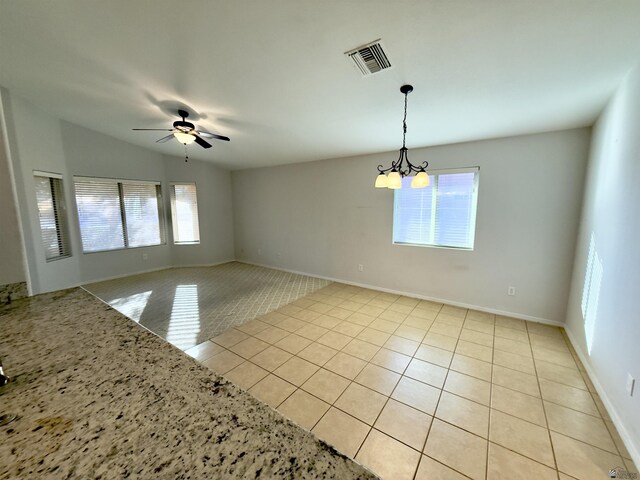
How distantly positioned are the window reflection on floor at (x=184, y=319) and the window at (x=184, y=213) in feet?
6.38

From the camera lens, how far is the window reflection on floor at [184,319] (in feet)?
9.38

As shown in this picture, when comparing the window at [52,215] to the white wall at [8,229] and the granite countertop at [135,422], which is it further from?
the granite countertop at [135,422]

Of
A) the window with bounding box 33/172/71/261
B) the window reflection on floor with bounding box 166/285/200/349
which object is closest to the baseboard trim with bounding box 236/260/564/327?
the window reflection on floor with bounding box 166/285/200/349

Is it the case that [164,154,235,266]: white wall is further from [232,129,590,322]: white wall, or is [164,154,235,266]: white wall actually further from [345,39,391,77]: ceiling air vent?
[345,39,391,77]: ceiling air vent

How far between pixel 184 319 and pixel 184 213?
3.60 metres

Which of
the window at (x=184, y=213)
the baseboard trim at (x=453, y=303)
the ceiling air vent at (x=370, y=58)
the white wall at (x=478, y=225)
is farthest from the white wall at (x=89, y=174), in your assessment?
the ceiling air vent at (x=370, y=58)

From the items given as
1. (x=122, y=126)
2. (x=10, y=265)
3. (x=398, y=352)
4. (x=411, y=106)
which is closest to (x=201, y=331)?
(x=10, y=265)

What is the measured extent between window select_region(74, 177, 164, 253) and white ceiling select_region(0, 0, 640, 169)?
1834 millimetres

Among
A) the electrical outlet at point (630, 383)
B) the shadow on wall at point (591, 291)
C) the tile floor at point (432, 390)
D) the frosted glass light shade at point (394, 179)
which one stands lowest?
the tile floor at point (432, 390)

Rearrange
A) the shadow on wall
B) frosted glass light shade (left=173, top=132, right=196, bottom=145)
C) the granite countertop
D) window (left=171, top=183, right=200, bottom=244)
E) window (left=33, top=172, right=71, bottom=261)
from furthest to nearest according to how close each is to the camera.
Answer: window (left=171, top=183, right=200, bottom=244) → window (left=33, top=172, right=71, bottom=261) → frosted glass light shade (left=173, top=132, right=196, bottom=145) → the shadow on wall → the granite countertop

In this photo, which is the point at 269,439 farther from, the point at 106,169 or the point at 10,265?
the point at 106,169

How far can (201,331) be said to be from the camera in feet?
9.99

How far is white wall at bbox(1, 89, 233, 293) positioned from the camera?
3.57 m

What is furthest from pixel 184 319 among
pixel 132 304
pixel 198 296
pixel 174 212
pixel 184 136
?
pixel 174 212
